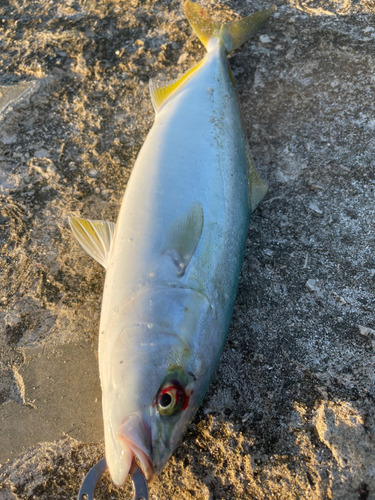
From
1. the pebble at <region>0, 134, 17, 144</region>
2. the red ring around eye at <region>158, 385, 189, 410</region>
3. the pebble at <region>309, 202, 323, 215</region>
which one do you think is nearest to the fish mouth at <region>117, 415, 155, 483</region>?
the red ring around eye at <region>158, 385, 189, 410</region>

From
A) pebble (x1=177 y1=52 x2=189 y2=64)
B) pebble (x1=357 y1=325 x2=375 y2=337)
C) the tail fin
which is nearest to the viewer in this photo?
pebble (x1=357 y1=325 x2=375 y2=337)

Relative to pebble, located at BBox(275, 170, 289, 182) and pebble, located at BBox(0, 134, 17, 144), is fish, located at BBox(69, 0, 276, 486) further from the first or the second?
pebble, located at BBox(0, 134, 17, 144)

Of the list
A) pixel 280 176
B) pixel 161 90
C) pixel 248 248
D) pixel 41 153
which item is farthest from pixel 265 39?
pixel 41 153

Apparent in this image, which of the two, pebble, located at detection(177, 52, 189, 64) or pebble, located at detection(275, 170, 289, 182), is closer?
pebble, located at detection(275, 170, 289, 182)

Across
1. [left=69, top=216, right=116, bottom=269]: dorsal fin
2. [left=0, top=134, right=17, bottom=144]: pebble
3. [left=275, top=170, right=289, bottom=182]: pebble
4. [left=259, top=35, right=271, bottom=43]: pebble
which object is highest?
[left=0, top=134, right=17, bottom=144]: pebble

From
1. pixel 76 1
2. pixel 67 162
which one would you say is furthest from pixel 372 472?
pixel 76 1

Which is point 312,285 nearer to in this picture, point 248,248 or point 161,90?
point 248,248

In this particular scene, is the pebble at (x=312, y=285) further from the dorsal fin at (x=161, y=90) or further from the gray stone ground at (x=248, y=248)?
the dorsal fin at (x=161, y=90)
